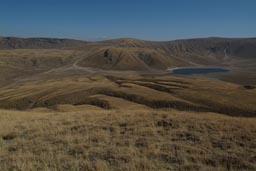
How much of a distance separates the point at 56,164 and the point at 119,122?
235 inches

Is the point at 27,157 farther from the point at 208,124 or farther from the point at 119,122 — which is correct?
the point at 208,124

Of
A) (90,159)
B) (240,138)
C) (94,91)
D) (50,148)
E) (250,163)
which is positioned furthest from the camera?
(94,91)

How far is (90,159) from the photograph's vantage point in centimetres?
800

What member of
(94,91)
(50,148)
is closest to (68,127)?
(50,148)

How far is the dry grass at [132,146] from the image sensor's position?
24.6 feet

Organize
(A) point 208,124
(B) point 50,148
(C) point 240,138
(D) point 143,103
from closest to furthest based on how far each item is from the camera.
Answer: (B) point 50,148, (C) point 240,138, (A) point 208,124, (D) point 143,103

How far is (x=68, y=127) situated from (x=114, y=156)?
524 cm

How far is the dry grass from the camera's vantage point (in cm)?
750

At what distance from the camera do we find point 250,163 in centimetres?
749

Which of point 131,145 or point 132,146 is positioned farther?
point 131,145

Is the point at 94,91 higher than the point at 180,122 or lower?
lower

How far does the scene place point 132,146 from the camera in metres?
9.16

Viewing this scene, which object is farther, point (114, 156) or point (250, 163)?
point (114, 156)

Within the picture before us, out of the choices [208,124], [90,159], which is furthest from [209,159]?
[208,124]
